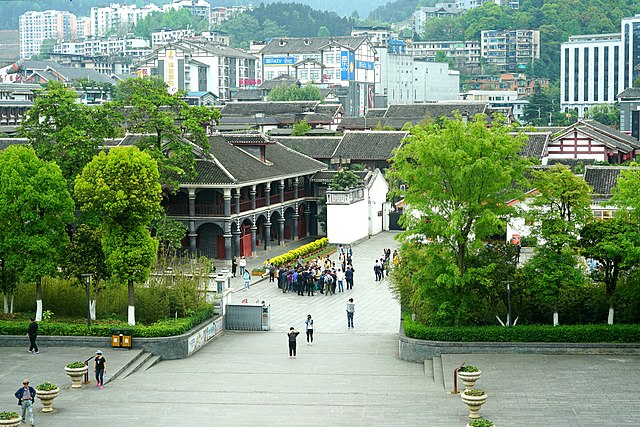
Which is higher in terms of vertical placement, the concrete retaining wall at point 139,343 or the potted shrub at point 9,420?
the potted shrub at point 9,420

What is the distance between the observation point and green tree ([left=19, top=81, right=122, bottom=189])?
42.5 meters

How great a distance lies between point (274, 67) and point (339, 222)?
10145cm

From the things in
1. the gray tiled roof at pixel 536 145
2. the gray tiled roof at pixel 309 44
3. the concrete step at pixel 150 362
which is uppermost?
the gray tiled roof at pixel 309 44

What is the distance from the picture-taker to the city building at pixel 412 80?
153375mm

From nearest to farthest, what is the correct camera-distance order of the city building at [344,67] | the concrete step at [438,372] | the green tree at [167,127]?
the concrete step at [438,372]
the green tree at [167,127]
the city building at [344,67]

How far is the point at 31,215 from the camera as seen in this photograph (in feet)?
105

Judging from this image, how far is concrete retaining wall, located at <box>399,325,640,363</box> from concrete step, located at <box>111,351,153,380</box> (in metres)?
7.12

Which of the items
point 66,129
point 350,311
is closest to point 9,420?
point 350,311

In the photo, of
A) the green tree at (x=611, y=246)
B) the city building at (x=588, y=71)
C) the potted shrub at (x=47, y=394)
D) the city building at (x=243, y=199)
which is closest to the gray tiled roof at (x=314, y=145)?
the city building at (x=243, y=199)

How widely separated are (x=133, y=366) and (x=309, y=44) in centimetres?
12441

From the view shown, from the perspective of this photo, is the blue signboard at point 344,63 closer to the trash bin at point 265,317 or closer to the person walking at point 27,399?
the trash bin at point 265,317

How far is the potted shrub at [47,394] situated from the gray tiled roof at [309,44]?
12070 cm

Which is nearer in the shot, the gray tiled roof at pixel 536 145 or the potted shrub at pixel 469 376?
the potted shrub at pixel 469 376

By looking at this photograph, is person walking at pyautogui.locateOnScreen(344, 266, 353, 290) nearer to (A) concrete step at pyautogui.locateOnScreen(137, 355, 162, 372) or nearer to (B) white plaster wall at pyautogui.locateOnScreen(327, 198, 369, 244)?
(B) white plaster wall at pyautogui.locateOnScreen(327, 198, 369, 244)
